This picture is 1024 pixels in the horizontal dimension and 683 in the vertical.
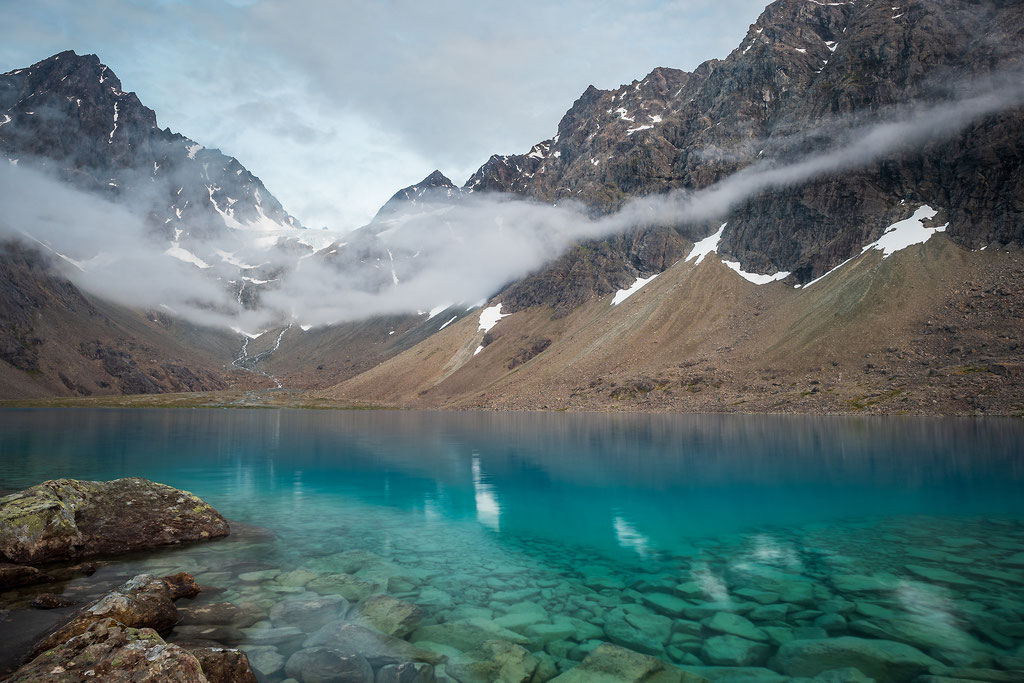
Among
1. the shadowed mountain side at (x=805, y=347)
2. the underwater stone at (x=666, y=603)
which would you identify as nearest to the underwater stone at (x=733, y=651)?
the underwater stone at (x=666, y=603)

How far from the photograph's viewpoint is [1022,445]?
44.9 meters

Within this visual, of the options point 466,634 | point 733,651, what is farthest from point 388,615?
point 733,651

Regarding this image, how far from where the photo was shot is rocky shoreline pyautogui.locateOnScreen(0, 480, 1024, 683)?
9461 mm

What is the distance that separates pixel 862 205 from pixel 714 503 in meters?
158

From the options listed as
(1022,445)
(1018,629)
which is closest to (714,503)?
(1018,629)

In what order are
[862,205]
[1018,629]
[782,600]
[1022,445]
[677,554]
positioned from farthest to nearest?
[862,205]
[1022,445]
[677,554]
[782,600]
[1018,629]

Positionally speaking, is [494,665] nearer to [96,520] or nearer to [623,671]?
[623,671]

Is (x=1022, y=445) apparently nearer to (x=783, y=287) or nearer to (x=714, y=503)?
(x=714, y=503)

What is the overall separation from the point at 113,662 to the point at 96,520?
1396 cm

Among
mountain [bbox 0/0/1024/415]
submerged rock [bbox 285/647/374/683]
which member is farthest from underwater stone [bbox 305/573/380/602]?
mountain [bbox 0/0/1024/415]

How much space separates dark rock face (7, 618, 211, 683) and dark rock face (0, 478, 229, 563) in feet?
33.9

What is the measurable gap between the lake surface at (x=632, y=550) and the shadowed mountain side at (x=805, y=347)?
52332 mm

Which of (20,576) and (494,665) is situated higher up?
(20,576)

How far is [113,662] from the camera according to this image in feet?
24.0
